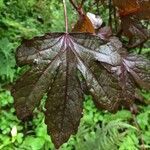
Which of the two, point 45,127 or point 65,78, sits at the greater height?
point 65,78

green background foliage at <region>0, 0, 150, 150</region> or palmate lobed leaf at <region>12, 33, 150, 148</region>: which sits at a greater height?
palmate lobed leaf at <region>12, 33, 150, 148</region>

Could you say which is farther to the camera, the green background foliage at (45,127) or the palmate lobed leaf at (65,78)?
the green background foliage at (45,127)

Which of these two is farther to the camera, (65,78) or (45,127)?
(45,127)

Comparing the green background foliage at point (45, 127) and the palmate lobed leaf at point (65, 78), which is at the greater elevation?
the palmate lobed leaf at point (65, 78)

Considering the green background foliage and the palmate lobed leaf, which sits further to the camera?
the green background foliage

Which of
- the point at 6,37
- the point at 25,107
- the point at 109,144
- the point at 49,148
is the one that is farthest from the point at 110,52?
the point at 6,37

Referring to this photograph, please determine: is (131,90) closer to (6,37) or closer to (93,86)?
(93,86)

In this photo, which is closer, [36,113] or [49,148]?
[49,148]

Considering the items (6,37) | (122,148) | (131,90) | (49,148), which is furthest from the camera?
(6,37)
